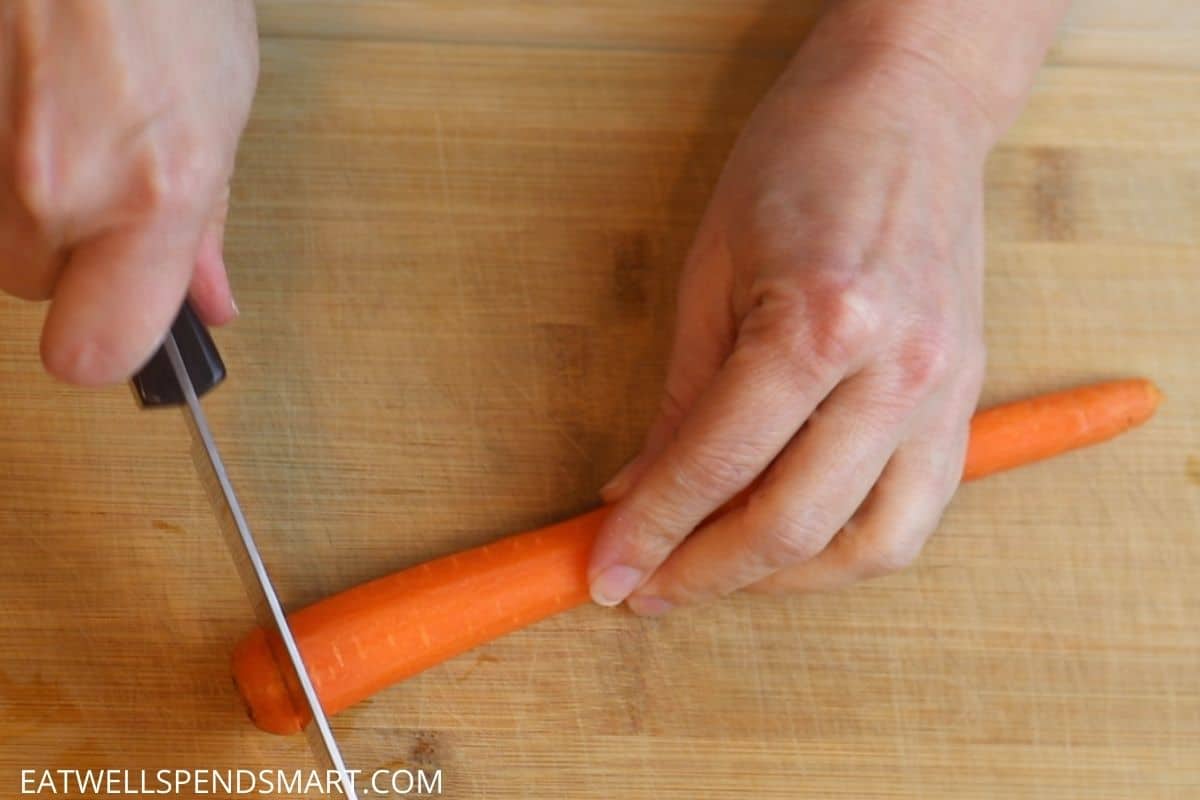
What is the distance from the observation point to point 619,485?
117cm

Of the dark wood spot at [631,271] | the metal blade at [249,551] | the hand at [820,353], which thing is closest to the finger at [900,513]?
the hand at [820,353]

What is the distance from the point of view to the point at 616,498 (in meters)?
1.17

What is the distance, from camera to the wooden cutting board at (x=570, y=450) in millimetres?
1144

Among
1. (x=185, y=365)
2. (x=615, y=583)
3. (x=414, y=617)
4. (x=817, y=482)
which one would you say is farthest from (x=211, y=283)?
(x=817, y=482)

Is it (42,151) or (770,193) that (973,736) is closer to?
(770,193)

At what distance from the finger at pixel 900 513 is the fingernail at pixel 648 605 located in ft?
0.42

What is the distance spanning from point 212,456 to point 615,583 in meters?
0.41

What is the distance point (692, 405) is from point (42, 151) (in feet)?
2.07

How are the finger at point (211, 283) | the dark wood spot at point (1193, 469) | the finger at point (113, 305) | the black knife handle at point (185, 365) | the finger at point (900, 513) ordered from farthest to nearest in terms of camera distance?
the dark wood spot at point (1193, 469) → the finger at point (900, 513) → the finger at point (211, 283) → the black knife handle at point (185, 365) → the finger at point (113, 305)

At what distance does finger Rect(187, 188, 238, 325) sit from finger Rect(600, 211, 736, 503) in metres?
0.42

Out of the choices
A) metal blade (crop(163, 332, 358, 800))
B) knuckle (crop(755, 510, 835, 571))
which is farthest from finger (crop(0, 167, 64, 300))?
knuckle (crop(755, 510, 835, 571))

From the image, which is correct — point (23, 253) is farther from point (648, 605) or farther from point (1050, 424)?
point (1050, 424)

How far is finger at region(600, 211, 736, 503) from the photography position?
1.14 meters

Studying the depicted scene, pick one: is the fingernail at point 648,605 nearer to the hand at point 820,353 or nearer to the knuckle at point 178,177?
the hand at point 820,353
